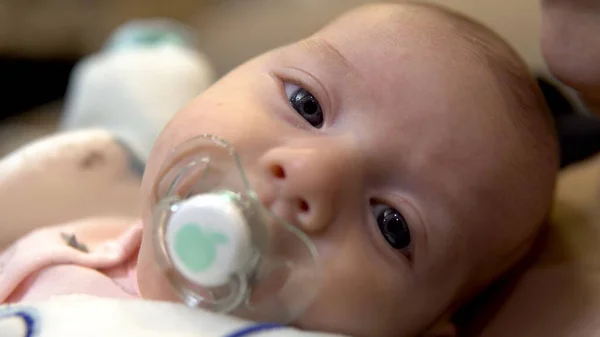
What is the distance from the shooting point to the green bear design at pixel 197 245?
60 centimetres

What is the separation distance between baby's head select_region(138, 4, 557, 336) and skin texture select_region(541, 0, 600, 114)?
0.19 ft

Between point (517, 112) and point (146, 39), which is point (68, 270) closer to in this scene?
point (517, 112)

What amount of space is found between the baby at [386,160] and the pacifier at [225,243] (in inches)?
0.7

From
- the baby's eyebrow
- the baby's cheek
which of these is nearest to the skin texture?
the baby's eyebrow

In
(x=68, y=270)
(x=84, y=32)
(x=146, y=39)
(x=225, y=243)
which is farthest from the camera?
(x=84, y=32)

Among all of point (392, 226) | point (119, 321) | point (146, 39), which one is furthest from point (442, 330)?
point (146, 39)

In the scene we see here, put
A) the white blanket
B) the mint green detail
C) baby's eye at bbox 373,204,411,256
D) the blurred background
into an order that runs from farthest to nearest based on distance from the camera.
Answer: the blurred background < the mint green detail < baby's eye at bbox 373,204,411,256 < the white blanket

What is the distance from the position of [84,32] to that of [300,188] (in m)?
1.92

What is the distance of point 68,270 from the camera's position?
0.82 metres

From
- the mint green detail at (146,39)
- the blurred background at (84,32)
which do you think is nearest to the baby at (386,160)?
the mint green detail at (146,39)

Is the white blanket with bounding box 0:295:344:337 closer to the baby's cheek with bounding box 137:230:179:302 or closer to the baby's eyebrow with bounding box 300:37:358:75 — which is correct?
the baby's cheek with bounding box 137:230:179:302

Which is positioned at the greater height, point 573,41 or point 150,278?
point 573,41

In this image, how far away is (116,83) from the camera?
55.3 inches

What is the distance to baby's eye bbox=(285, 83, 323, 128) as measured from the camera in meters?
0.75
